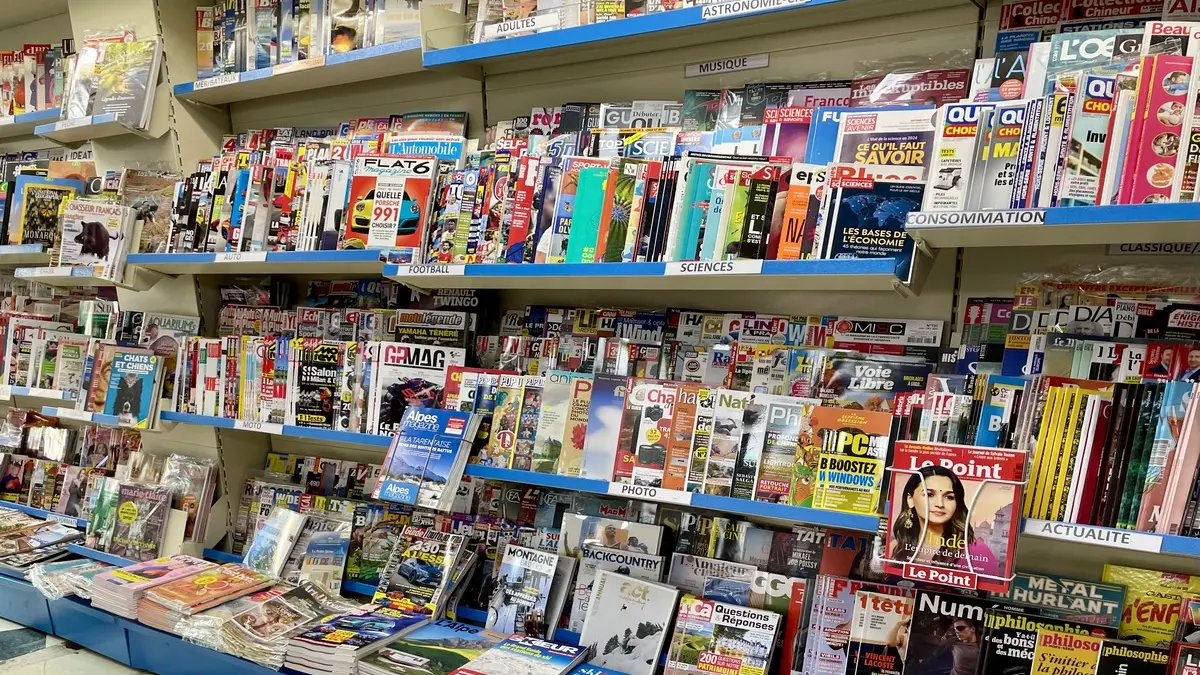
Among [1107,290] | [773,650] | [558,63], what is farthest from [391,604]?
[1107,290]

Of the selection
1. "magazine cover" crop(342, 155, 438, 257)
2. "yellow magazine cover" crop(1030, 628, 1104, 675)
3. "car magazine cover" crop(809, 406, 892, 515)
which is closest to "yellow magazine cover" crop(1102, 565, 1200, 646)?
"yellow magazine cover" crop(1030, 628, 1104, 675)

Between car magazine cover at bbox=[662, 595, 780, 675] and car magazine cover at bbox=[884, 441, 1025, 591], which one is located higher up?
car magazine cover at bbox=[884, 441, 1025, 591]

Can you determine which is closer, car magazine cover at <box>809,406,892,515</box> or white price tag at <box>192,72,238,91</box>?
car magazine cover at <box>809,406,892,515</box>

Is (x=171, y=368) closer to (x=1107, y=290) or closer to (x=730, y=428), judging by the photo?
(x=730, y=428)

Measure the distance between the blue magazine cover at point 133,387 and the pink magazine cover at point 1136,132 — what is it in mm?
3013

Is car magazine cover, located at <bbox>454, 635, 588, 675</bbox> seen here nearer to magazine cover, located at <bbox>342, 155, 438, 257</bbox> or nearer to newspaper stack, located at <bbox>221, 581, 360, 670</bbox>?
newspaper stack, located at <bbox>221, 581, 360, 670</bbox>

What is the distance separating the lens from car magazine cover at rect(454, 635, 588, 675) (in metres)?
2.18

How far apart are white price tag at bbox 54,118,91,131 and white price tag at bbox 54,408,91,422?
1076 mm

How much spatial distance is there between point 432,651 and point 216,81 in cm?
210

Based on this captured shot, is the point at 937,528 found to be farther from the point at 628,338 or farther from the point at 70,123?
the point at 70,123

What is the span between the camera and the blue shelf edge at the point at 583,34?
6.86 feet

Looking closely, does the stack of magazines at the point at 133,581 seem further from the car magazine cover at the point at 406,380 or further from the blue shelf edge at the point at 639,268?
the blue shelf edge at the point at 639,268

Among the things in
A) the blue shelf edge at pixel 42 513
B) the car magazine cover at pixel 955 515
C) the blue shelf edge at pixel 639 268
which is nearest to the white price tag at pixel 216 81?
the blue shelf edge at pixel 639 268

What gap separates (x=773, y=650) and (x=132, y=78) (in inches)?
116
